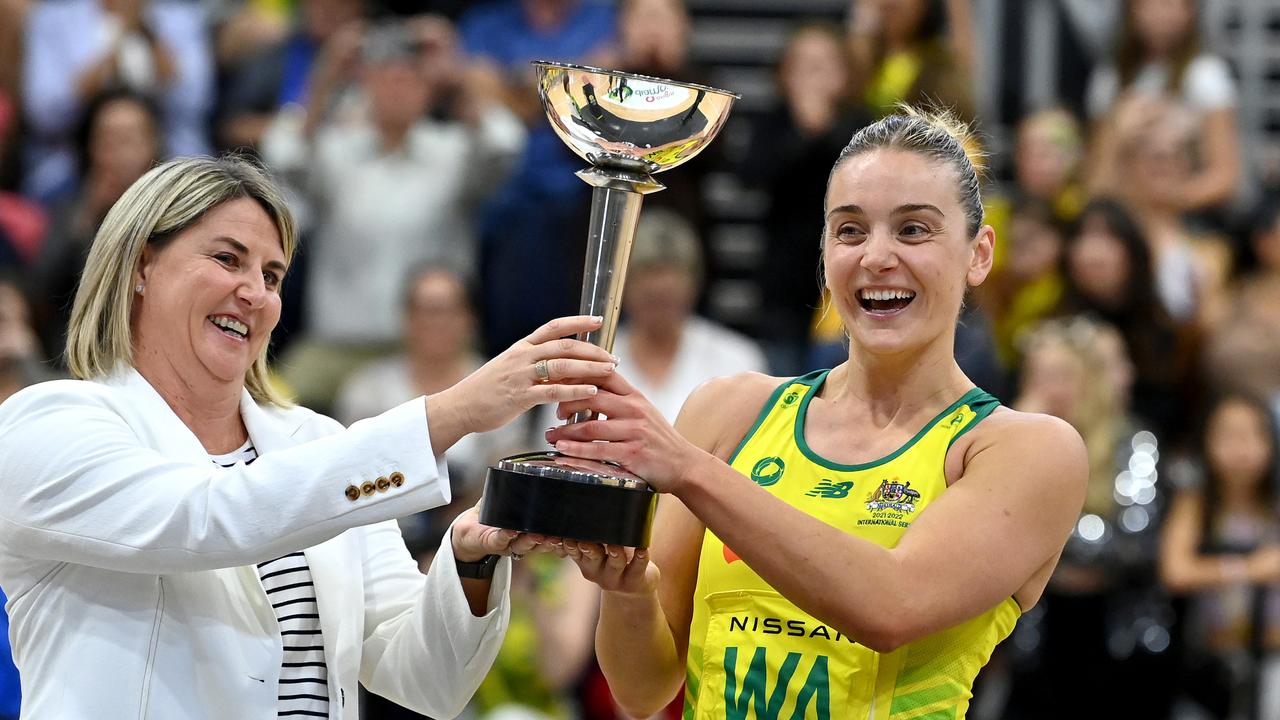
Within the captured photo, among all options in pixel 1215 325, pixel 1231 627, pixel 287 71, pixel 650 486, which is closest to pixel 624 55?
pixel 287 71

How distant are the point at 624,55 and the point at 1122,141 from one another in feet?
6.59

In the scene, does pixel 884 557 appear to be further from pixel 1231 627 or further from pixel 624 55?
pixel 624 55

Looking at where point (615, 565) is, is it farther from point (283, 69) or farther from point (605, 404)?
point (283, 69)

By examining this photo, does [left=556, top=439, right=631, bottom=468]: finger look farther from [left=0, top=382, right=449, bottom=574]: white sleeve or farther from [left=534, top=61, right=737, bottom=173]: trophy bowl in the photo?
[left=534, top=61, right=737, bottom=173]: trophy bowl

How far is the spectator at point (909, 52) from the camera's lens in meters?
6.52

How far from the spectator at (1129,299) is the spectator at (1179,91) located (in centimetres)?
59

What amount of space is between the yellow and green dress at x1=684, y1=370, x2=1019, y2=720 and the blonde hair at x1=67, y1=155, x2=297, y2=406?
3.01 ft

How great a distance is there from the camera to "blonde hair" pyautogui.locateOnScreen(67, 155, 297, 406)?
268 centimetres

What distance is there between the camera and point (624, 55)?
6.50 metres

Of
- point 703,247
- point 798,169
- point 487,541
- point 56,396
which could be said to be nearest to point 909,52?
point 798,169

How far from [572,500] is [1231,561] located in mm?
3829

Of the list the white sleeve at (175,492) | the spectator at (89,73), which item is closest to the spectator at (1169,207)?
the spectator at (89,73)

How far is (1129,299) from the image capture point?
6355mm

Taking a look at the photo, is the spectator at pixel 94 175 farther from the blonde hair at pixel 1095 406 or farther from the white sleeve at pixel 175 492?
the white sleeve at pixel 175 492
